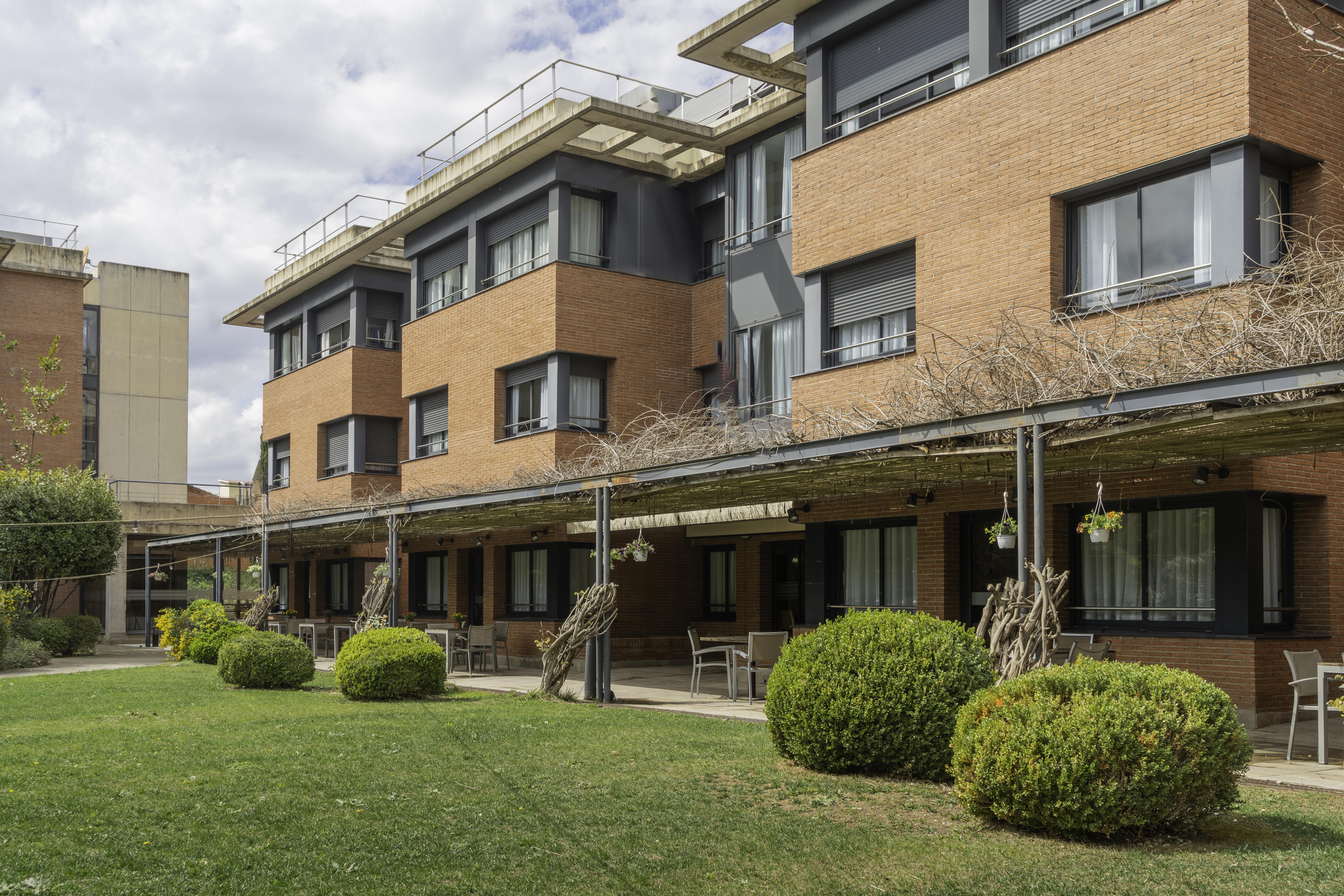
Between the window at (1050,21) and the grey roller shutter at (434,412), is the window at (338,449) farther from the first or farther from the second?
the window at (1050,21)

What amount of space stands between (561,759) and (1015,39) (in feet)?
33.0

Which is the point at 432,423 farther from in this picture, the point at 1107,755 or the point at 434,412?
the point at 1107,755

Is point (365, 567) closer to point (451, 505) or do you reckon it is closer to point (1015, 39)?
point (451, 505)

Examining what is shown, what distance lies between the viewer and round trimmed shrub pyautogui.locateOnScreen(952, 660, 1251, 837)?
6539 millimetres

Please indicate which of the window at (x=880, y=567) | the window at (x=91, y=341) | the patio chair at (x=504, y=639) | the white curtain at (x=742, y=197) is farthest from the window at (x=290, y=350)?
the window at (x=91, y=341)

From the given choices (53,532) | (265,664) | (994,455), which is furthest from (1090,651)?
(53,532)

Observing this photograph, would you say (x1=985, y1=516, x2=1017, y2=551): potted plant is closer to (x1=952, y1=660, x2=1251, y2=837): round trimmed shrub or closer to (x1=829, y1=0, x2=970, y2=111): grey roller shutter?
(x1=952, y1=660, x2=1251, y2=837): round trimmed shrub

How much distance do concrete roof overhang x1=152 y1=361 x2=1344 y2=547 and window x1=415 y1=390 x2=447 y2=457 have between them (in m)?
5.87

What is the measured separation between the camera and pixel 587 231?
21703mm

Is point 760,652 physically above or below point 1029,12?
below

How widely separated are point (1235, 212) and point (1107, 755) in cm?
695

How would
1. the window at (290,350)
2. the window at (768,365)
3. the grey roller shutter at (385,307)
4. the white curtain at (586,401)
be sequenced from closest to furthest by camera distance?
the window at (768,365) → the white curtain at (586,401) → the grey roller shutter at (385,307) → the window at (290,350)

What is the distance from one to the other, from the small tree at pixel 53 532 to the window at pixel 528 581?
891cm

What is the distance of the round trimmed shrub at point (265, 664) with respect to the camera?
54.3ft
